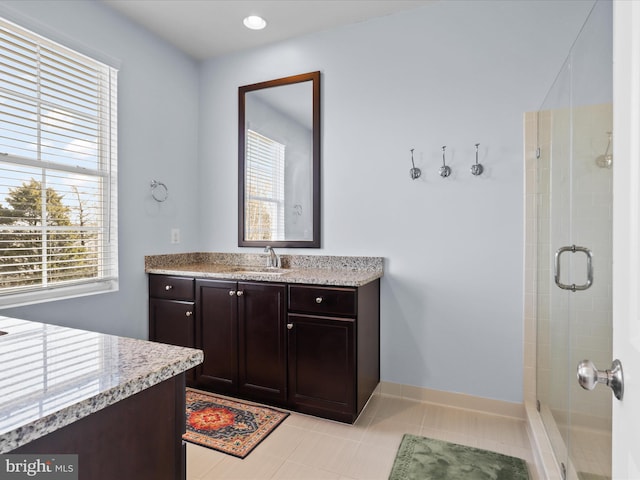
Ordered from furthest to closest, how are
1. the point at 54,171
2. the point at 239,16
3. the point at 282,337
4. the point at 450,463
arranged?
the point at 239,16 → the point at 282,337 → the point at 54,171 → the point at 450,463

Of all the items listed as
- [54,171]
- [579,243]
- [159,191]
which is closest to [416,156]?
[579,243]

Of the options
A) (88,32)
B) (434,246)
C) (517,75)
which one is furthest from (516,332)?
(88,32)

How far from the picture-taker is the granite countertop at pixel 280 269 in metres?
2.37

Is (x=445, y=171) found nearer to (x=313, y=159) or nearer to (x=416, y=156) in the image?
(x=416, y=156)

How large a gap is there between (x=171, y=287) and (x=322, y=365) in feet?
4.22

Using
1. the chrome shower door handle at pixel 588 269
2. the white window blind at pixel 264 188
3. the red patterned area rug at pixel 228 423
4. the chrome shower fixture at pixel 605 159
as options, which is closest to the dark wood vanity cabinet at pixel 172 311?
the red patterned area rug at pixel 228 423

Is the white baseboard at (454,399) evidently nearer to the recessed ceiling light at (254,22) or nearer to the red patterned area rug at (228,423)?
the red patterned area rug at (228,423)

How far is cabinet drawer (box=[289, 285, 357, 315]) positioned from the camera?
2.24 metres

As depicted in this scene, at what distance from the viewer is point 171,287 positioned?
9.11 ft
